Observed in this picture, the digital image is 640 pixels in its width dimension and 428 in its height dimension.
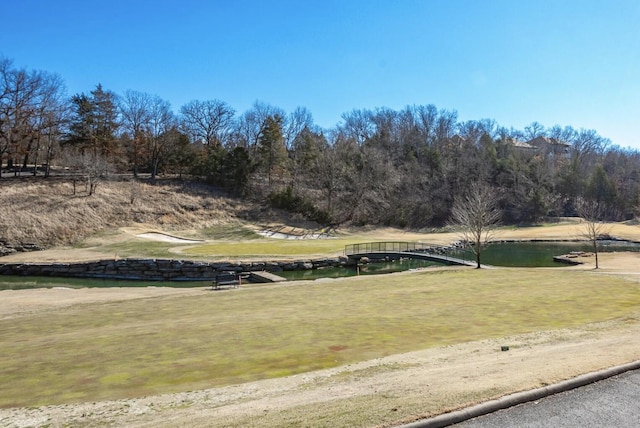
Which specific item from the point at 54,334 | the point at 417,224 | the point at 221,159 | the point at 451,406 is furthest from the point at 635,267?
the point at 221,159

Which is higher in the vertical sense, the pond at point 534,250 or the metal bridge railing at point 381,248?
the metal bridge railing at point 381,248

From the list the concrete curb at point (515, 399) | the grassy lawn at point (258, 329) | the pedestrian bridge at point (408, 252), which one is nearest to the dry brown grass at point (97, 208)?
the pedestrian bridge at point (408, 252)

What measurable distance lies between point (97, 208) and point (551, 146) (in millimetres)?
124371

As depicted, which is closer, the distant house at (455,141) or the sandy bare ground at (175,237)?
the sandy bare ground at (175,237)

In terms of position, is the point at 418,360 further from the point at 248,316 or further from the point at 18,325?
the point at 18,325

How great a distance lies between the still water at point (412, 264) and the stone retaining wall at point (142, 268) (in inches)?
47.1

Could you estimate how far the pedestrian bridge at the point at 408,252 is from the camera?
1470 inches

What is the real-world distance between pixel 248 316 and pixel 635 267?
29.5 m

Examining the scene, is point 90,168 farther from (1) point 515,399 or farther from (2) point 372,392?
(1) point 515,399

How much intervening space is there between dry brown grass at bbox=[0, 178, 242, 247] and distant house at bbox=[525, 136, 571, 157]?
98756 mm

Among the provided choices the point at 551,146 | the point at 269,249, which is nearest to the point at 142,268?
the point at 269,249

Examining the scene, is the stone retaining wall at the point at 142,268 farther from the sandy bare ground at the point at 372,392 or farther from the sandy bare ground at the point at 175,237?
the sandy bare ground at the point at 372,392

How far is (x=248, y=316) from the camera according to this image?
15.7 meters

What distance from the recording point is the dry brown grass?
Answer: 155 ft
